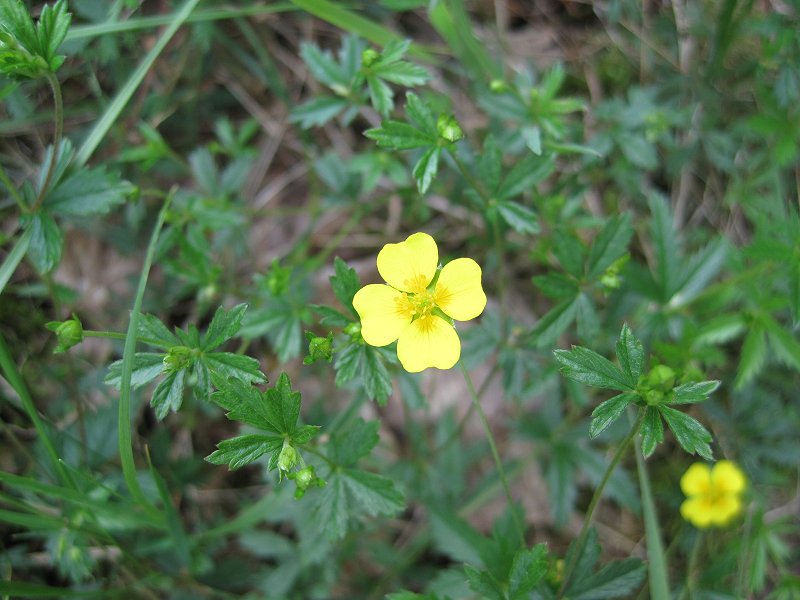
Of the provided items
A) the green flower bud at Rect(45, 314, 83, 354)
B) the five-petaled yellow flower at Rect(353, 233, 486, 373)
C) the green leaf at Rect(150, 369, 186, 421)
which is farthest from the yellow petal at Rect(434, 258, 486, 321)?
the green flower bud at Rect(45, 314, 83, 354)

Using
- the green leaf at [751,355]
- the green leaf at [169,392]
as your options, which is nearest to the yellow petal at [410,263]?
the green leaf at [169,392]

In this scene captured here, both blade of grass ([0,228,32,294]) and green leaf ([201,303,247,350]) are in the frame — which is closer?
green leaf ([201,303,247,350])

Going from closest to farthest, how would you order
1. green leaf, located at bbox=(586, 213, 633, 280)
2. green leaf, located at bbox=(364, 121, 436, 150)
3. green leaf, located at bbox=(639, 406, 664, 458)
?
1. green leaf, located at bbox=(639, 406, 664, 458)
2. green leaf, located at bbox=(364, 121, 436, 150)
3. green leaf, located at bbox=(586, 213, 633, 280)

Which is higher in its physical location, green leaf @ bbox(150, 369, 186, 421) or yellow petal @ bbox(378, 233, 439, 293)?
yellow petal @ bbox(378, 233, 439, 293)

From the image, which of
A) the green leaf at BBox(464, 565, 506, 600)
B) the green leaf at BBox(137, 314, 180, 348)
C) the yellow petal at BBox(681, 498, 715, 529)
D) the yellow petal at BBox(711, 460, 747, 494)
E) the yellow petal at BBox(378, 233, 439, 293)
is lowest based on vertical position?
the yellow petal at BBox(681, 498, 715, 529)

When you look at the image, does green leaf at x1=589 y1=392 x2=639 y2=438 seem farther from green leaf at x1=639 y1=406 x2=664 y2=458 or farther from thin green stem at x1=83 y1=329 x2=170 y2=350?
thin green stem at x1=83 y1=329 x2=170 y2=350

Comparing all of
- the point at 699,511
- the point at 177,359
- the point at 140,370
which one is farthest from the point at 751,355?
the point at 140,370

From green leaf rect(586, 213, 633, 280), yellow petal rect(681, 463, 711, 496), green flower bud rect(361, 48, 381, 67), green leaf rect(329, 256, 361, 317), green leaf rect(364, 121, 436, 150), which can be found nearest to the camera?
green leaf rect(329, 256, 361, 317)
